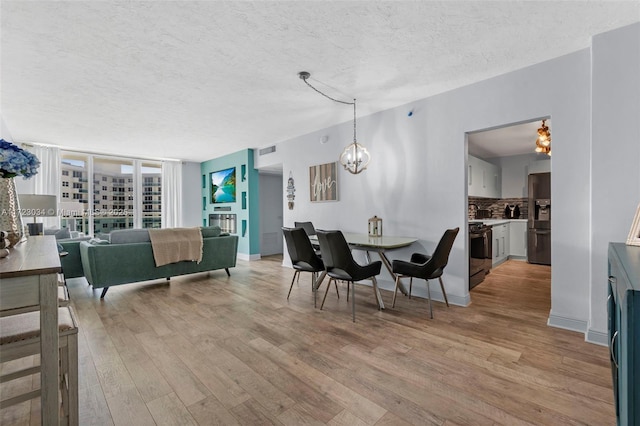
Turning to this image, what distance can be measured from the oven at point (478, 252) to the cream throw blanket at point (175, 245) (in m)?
4.11

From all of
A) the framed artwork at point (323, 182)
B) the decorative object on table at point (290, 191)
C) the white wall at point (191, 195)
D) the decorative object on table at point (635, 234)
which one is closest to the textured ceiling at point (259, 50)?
the framed artwork at point (323, 182)

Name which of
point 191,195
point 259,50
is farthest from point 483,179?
point 191,195

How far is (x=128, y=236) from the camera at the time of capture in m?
4.20

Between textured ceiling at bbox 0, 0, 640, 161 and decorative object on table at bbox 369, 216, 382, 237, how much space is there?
5.18 ft

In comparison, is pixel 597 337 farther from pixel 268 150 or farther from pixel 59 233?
pixel 59 233

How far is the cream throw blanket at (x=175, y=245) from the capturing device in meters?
4.35

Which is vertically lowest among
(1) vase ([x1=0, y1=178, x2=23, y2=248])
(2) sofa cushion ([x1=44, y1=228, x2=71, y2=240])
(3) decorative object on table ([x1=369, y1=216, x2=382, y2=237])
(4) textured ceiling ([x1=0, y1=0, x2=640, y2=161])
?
(2) sofa cushion ([x1=44, y1=228, x2=71, y2=240])

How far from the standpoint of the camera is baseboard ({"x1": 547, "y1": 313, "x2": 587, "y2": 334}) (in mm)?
2687

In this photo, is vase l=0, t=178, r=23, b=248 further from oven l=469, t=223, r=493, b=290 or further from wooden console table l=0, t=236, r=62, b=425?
oven l=469, t=223, r=493, b=290

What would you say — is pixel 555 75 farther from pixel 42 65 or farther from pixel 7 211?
pixel 42 65

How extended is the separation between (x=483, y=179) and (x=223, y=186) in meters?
6.12

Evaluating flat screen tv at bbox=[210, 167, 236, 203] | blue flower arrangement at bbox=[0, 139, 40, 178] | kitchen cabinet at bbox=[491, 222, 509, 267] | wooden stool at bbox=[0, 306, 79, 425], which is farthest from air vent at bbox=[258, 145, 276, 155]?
wooden stool at bbox=[0, 306, 79, 425]

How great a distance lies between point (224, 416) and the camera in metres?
1.63

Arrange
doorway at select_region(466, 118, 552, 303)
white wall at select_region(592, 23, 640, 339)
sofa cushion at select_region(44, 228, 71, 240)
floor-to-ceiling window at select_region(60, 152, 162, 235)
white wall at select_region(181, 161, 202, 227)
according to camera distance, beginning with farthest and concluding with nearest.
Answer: white wall at select_region(181, 161, 202, 227) → floor-to-ceiling window at select_region(60, 152, 162, 235) → doorway at select_region(466, 118, 552, 303) → sofa cushion at select_region(44, 228, 71, 240) → white wall at select_region(592, 23, 640, 339)
